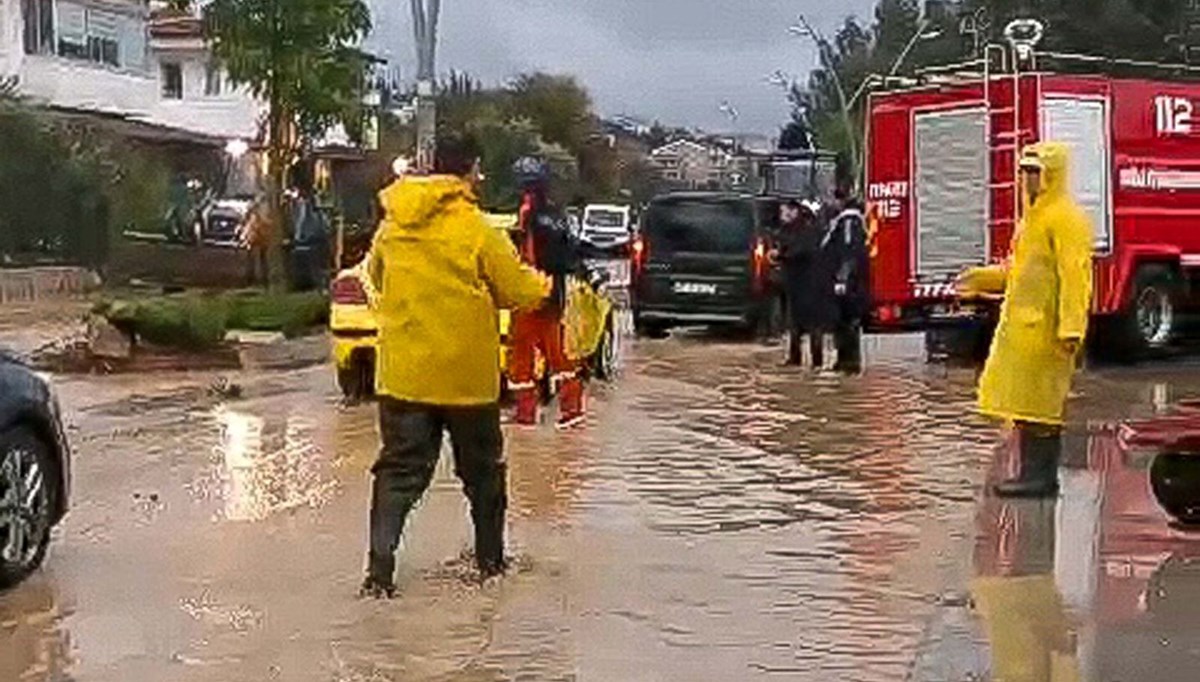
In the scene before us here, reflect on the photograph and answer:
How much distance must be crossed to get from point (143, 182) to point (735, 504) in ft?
89.1

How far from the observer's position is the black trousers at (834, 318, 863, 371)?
2120 centimetres

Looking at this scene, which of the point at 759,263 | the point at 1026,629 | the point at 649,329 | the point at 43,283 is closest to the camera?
the point at 1026,629

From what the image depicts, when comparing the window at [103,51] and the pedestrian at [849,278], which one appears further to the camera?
the window at [103,51]

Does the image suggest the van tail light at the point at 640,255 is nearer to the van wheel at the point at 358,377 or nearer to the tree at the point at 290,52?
the tree at the point at 290,52

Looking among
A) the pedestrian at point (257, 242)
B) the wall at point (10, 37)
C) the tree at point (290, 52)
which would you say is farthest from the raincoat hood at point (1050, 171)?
the wall at point (10, 37)

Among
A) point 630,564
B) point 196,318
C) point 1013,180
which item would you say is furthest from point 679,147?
point 630,564

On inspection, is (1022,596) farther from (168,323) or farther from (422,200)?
(168,323)

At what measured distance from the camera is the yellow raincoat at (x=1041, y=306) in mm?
11484

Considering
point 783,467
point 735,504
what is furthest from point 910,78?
point 735,504

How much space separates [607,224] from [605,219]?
1.72ft

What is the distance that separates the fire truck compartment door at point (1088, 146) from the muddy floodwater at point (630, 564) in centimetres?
548

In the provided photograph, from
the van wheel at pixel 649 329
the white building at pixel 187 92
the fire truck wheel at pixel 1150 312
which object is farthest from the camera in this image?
the white building at pixel 187 92

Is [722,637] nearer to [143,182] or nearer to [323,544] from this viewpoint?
[323,544]

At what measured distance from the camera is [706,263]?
2662cm
